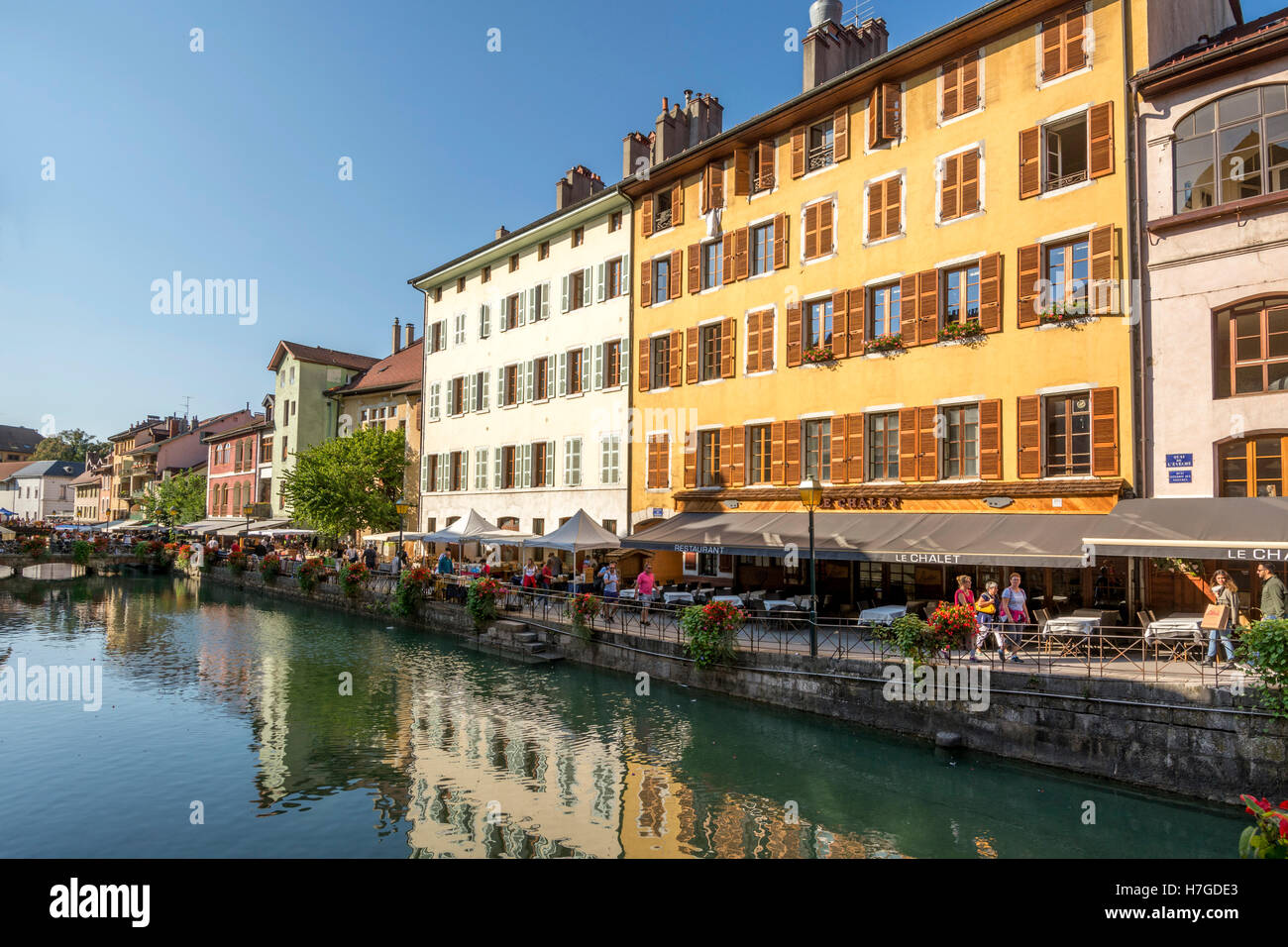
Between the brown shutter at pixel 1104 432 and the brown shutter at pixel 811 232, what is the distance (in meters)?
8.20

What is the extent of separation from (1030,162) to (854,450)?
7195 millimetres

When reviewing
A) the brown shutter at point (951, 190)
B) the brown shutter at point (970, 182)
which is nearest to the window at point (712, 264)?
the brown shutter at point (951, 190)

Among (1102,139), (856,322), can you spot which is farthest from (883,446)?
(1102,139)

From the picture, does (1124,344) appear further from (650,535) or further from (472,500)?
(472,500)

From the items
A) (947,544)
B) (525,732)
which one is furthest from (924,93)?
(525,732)

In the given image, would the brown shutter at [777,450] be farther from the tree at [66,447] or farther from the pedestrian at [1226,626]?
the tree at [66,447]

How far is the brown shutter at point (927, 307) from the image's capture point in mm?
18359

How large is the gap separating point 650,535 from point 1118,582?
10745 mm

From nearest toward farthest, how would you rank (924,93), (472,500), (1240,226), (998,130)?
(1240,226)
(998,130)
(924,93)
(472,500)
